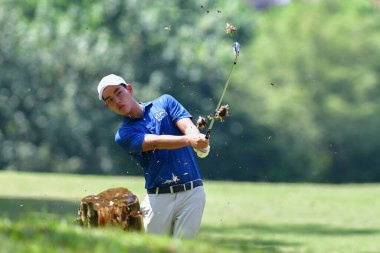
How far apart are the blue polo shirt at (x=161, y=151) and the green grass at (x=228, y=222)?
1.99ft

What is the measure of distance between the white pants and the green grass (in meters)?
0.25

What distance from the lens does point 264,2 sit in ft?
377

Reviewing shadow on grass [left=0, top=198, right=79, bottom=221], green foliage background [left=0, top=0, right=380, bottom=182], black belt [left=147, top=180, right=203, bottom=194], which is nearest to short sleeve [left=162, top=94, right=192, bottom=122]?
black belt [left=147, top=180, right=203, bottom=194]

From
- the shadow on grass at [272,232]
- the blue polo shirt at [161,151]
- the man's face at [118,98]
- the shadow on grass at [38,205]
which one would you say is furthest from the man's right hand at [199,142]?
the shadow on grass at [38,205]

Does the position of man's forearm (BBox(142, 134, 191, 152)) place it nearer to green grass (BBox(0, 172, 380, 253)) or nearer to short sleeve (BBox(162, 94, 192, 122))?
short sleeve (BBox(162, 94, 192, 122))

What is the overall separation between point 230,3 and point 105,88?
7321cm

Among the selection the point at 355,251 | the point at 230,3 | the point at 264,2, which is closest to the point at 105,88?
the point at 355,251

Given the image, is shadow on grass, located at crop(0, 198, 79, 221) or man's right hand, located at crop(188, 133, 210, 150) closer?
man's right hand, located at crop(188, 133, 210, 150)

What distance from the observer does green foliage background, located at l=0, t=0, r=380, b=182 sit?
69.1 m

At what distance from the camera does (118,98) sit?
9719mm

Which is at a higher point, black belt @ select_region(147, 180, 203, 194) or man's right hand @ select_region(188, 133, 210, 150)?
man's right hand @ select_region(188, 133, 210, 150)

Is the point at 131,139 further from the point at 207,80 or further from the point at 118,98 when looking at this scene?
the point at 207,80

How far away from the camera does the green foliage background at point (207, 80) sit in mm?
69125

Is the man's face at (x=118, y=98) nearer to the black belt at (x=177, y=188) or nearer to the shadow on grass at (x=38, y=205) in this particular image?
the black belt at (x=177, y=188)
